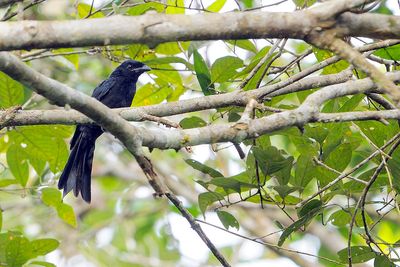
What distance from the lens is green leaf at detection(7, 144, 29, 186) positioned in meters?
4.32

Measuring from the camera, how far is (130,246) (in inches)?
353

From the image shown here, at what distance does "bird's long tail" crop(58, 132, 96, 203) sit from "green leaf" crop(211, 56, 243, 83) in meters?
1.42

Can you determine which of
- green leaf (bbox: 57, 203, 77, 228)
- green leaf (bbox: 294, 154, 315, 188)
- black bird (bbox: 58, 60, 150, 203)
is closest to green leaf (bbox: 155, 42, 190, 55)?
black bird (bbox: 58, 60, 150, 203)

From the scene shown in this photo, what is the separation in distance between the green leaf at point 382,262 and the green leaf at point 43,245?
5.27 ft

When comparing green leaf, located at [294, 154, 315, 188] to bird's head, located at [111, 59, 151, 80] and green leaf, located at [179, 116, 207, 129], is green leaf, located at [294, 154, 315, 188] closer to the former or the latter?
green leaf, located at [179, 116, 207, 129]

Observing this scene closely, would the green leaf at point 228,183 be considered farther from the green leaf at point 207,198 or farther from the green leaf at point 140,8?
the green leaf at point 140,8

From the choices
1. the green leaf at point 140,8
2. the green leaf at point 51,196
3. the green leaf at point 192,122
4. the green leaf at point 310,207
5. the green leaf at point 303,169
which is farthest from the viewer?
the green leaf at point 51,196

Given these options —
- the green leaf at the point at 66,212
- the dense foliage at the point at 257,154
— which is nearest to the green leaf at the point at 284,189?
the dense foliage at the point at 257,154

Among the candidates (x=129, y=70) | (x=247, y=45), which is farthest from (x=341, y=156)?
(x=129, y=70)

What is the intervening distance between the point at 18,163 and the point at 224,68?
1.43 metres

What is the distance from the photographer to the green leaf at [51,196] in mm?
4160

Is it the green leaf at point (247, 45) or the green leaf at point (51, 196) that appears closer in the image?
the green leaf at point (247, 45)

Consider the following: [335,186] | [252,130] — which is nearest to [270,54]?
[335,186]

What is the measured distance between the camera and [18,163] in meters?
4.36
